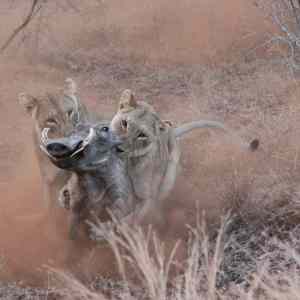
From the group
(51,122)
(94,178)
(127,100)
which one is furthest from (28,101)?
(94,178)

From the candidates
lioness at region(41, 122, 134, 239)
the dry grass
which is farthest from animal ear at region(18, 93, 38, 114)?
the dry grass

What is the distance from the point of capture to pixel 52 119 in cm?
810

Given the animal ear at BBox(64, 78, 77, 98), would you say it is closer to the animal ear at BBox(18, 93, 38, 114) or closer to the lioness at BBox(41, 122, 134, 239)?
the animal ear at BBox(18, 93, 38, 114)

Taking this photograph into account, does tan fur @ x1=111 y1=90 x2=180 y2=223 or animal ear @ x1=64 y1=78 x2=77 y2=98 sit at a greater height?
animal ear @ x1=64 y1=78 x2=77 y2=98

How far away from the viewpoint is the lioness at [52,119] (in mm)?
7941

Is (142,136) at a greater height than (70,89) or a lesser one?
lesser

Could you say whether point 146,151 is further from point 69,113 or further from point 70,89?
point 70,89

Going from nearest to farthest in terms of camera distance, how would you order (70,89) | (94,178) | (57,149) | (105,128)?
(57,149)
(105,128)
(94,178)
(70,89)

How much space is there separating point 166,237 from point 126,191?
2.83 feet

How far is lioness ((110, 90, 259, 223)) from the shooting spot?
725 centimetres

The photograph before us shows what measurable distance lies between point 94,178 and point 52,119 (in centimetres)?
171

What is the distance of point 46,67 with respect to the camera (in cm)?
1579

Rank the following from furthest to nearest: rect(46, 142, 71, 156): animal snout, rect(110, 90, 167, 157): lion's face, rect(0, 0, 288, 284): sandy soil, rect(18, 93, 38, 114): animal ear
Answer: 1. rect(18, 93, 38, 114): animal ear
2. rect(0, 0, 288, 284): sandy soil
3. rect(110, 90, 167, 157): lion's face
4. rect(46, 142, 71, 156): animal snout

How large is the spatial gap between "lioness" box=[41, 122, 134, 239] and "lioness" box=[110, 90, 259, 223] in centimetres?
25
